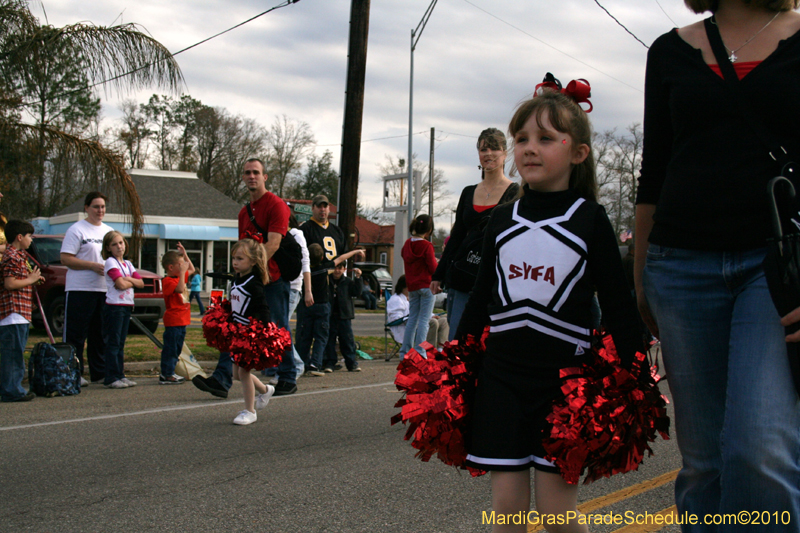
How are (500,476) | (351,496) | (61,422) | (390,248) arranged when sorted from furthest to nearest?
1. (390,248)
2. (61,422)
3. (351,496)
4. (500,476)

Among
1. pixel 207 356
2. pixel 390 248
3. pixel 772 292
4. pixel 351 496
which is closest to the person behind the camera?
pixel 772 292

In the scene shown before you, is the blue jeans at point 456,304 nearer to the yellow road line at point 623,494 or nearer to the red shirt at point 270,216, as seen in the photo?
the yellow road line at point 623,494

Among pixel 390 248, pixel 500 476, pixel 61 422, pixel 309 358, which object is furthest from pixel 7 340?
pixel 390 248

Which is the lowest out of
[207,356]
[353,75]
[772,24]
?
[207,356]

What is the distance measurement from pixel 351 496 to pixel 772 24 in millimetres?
2972

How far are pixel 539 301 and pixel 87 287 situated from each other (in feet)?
22.9

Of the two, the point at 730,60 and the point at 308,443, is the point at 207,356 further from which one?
the point at 730,60

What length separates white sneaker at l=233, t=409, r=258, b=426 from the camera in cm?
582

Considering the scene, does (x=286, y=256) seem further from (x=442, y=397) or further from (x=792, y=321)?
(x=792, y=321)

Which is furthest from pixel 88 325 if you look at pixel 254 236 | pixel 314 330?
pixel 254 236

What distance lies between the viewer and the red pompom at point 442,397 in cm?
243

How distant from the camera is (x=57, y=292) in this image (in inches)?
532

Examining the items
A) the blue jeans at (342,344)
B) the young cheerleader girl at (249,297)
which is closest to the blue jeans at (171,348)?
the blue jeans at (342,344)

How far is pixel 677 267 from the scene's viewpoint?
7.24 feet
